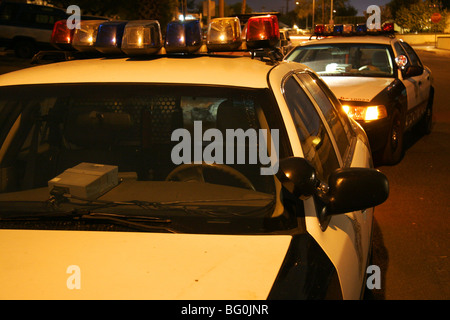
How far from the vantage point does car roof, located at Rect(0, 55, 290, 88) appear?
2.79 metres

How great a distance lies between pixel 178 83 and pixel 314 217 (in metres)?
0.93

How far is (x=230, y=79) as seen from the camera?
109 inches

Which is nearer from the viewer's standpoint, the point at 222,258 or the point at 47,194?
the point at 222,258

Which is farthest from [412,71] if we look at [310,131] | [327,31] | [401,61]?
[310,131]

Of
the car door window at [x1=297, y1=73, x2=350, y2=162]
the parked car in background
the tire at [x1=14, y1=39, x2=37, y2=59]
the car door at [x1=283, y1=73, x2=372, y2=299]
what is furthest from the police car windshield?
the tire at [x1=14, y1=39, x2=37, y2=59]

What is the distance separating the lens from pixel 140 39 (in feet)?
10.7

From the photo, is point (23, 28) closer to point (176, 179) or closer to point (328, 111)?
point (328, 111)

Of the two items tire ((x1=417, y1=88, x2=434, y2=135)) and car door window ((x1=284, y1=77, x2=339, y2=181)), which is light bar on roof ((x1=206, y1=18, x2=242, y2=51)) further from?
tire ((x1=417, y1=88, x2=434, y2=135))

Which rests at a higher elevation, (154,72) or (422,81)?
(154,72)

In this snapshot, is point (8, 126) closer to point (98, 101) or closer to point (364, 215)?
point (98, 101)

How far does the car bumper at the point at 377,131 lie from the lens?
23.9 feet

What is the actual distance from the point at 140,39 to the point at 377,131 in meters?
4.69

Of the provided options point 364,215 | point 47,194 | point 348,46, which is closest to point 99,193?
point 47,194

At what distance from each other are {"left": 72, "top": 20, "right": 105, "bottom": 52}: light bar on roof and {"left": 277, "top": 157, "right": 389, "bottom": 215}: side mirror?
188cm
